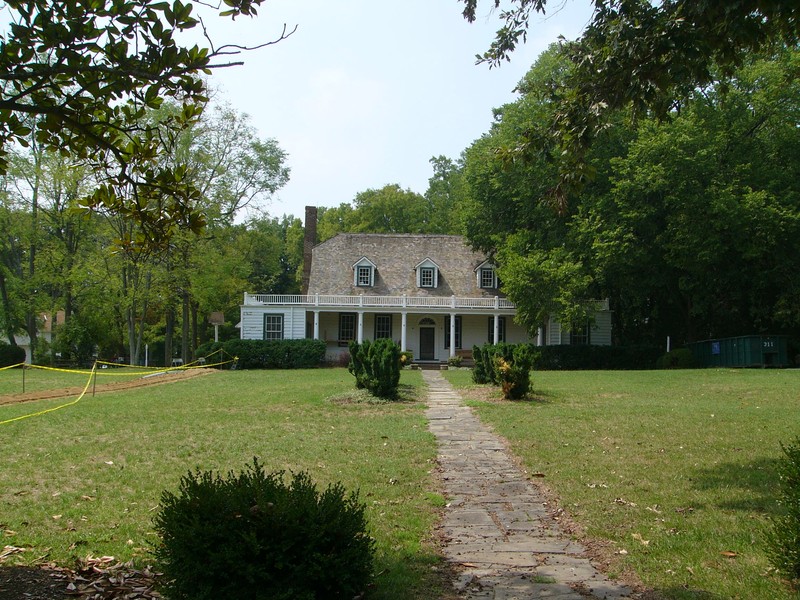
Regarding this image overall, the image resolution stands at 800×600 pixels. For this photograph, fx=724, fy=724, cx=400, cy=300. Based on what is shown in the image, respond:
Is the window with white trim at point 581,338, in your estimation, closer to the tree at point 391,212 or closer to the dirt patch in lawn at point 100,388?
the dirt patch in lawn at point 100,388

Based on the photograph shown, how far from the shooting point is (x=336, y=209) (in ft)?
225

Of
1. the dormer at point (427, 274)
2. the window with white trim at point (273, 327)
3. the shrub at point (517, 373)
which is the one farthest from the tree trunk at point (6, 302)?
the shrub at point (517, 373)

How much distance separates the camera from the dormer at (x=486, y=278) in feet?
137

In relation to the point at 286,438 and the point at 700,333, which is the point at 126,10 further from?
the point at 700,333

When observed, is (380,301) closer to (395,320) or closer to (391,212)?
(395,320)

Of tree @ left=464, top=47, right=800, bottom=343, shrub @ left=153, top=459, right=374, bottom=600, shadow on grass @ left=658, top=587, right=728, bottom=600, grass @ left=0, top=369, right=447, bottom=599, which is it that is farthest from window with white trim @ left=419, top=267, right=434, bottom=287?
shrub @ left=153, top=459, right=374, bottom=600

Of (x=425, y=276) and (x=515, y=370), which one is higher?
(x=425, y=276)

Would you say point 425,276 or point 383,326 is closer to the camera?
point 425,276

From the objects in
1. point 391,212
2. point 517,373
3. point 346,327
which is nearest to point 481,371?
point 517,373

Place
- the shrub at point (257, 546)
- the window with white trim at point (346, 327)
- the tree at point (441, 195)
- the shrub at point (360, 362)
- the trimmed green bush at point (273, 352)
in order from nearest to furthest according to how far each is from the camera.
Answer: the shrub at point (257, 546), the shrub at point (360, 362), the trimmed green bush at point (273, 352), the window with white trim at point (346, 327), the tree at point (441, 195)

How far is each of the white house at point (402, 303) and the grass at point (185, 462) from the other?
2158 cm

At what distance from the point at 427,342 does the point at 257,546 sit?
1493 inches

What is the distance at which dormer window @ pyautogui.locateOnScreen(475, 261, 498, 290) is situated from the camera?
4178 cm

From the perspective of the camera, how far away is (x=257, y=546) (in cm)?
411
